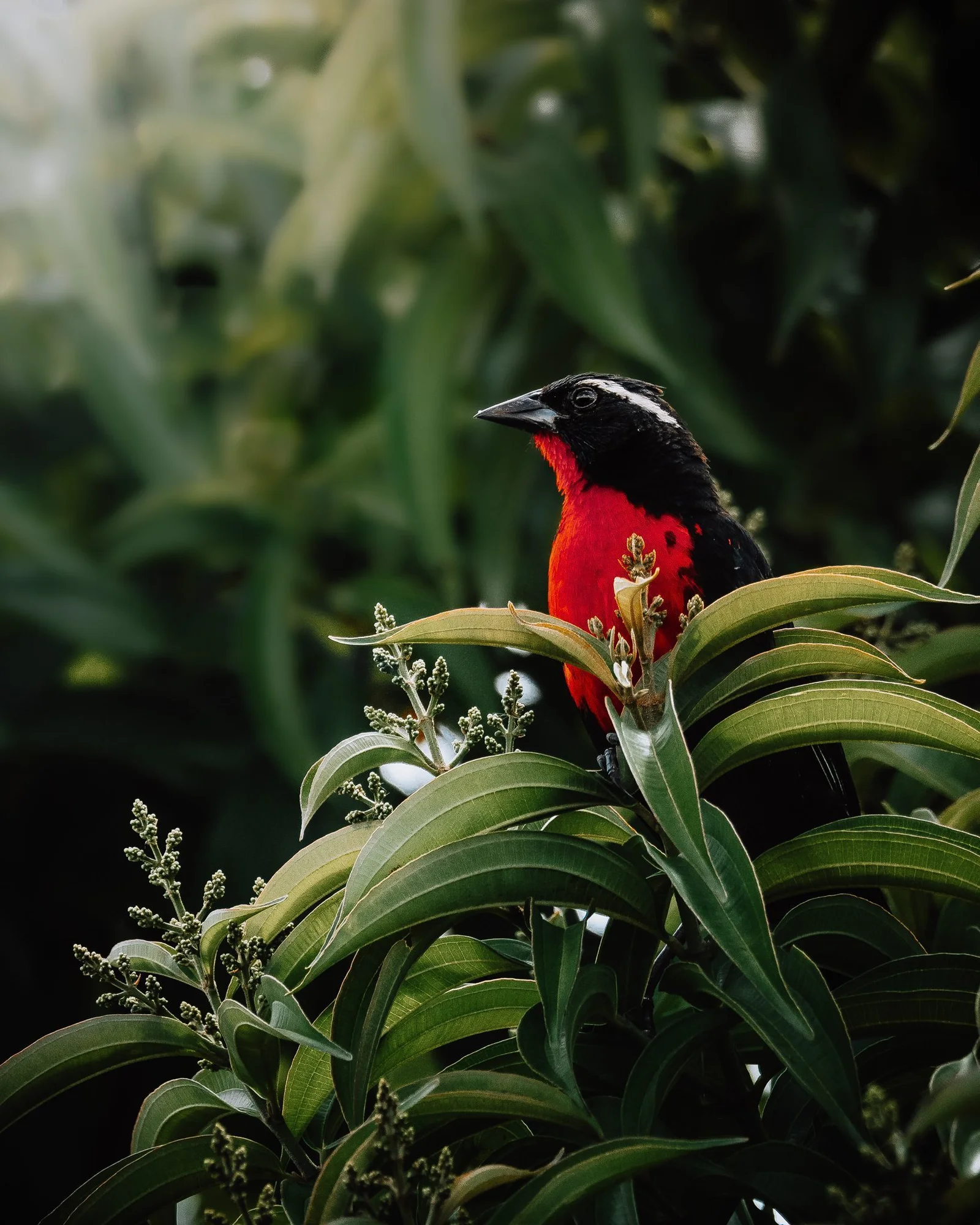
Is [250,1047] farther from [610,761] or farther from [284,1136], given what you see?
[610,761]

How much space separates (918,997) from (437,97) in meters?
2.49

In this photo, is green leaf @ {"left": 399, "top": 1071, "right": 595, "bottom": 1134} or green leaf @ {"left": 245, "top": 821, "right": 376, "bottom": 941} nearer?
green leaf @ {"left": 399, "top": 1071, "right": 595, "bottom": 1134}

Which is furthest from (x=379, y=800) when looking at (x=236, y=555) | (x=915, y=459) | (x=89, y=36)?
(x=89, y=36)

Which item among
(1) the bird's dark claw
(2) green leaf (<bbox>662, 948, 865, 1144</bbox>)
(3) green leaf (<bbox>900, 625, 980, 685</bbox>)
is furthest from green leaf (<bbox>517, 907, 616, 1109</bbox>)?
(3) green leaf (<bbox>900, 625, 980, 685</bbox>)

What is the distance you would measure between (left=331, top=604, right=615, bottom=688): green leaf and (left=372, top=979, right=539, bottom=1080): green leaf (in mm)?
402

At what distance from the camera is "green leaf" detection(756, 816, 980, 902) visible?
4.05ft

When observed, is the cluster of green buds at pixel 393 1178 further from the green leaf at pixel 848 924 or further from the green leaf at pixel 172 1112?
the green leaf at pixel 848 924

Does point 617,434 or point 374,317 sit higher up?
point 374,317

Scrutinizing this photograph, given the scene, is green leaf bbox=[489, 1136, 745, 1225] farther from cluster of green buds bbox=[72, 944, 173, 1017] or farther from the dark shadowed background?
the dark shadowed background

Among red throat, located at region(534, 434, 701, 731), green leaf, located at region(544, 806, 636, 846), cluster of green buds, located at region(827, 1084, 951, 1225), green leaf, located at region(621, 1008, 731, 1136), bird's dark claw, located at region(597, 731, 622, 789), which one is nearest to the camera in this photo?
cluster of green buds, located at region(827, 1084, 951, 1225)

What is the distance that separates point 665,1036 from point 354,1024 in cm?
34

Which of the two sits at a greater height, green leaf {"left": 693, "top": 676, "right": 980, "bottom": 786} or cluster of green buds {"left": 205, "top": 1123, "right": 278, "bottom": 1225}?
green leaf {"left": 693, "top": 676, "right": 980, "bottom": 786}

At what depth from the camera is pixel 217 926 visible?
128 cm

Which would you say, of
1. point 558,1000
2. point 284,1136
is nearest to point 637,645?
point 558,1000
